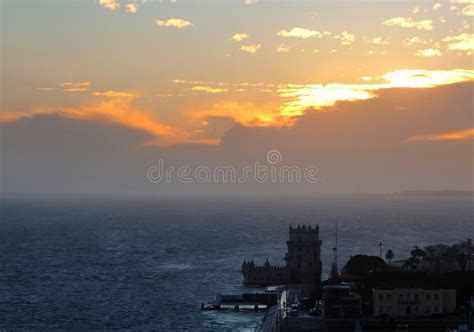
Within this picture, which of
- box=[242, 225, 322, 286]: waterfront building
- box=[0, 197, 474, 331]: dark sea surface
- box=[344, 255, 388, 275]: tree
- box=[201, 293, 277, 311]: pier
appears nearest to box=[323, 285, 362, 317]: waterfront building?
box=[0, 197, 474, 331]: dark sea surface

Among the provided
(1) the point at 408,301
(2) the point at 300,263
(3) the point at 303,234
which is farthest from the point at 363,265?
(1) the point at 408,301

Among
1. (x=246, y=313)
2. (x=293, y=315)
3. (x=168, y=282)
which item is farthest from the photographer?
(x=168, y=282)

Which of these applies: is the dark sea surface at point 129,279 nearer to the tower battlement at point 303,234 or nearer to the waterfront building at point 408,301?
the tower battlement at point 303,234

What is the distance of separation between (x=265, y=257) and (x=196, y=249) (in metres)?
18.8

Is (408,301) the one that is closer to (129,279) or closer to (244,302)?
(244,302)

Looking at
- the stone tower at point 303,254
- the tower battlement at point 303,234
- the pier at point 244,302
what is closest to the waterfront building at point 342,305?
the pier at point 244,302

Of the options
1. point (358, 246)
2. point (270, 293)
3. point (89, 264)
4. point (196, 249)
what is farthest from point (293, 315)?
point (358, 246)

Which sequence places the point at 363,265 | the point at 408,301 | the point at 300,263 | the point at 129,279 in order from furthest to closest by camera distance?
the point at 129,279, the point at 363,265, the point at 300,263, the point at 408,301

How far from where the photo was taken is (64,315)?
9200cm

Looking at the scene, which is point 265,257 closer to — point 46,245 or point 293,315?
point 46,245

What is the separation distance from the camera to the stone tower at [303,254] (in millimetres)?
117438

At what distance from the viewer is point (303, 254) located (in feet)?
388

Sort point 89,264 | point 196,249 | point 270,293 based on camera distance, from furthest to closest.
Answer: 1. point 196,249
2. point 89,264
3. point 270,293

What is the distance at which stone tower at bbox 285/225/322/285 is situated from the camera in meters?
117
